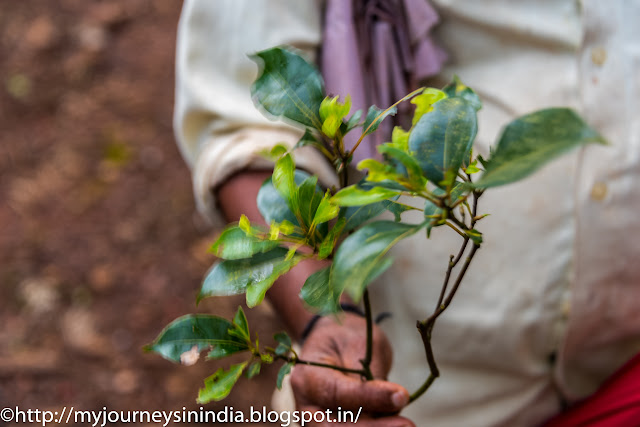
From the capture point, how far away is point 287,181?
1.20 ft

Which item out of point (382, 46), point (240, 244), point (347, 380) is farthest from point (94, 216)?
point (240, 244)

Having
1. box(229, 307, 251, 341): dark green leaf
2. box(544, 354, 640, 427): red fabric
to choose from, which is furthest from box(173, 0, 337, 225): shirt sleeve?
box(544, 354, 640, 427): red fabric

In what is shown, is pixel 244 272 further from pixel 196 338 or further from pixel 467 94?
pixel 467 94

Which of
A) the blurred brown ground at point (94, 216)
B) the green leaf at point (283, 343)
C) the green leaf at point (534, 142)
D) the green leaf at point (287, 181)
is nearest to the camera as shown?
the green leaf at point (534, 142)

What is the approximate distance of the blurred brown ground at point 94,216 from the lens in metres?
A: 1.49

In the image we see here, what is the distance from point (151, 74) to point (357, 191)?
1894 mm

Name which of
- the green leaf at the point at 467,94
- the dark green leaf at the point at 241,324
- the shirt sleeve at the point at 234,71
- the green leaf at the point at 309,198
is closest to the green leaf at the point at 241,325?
the dark green leaf at the point at 241,324

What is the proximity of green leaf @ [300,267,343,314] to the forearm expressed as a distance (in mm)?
296

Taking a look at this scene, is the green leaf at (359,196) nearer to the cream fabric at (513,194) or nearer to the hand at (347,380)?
the hand at (347,380)

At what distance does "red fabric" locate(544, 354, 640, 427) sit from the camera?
2.09 feet

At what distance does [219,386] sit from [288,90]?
22cm

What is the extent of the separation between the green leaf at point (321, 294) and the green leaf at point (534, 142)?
0.11 metres

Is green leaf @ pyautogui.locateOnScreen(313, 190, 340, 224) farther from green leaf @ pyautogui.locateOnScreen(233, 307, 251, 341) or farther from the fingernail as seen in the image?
the fingernail

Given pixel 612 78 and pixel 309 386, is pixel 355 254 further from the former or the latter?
pixel 612 78
